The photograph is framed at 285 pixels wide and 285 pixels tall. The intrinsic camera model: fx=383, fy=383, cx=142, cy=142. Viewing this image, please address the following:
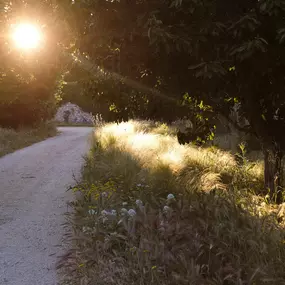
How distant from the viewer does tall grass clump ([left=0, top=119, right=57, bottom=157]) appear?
14.8 meters

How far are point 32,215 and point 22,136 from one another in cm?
1233

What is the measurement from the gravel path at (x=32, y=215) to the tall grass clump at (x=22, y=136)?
305cm

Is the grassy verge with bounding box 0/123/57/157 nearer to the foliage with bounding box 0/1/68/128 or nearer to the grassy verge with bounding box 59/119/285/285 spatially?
the foliage with bounding box 0/1/68/128

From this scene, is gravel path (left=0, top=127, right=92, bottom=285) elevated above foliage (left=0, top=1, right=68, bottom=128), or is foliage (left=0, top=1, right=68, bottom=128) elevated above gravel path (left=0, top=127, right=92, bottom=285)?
foliage (left=0, top=1, right=68, bottom=128)

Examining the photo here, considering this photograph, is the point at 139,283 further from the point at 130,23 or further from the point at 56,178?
the point at 56,178

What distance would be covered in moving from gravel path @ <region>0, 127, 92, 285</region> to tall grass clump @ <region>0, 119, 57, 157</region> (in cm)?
305

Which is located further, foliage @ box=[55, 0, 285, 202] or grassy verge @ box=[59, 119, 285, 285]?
grassy verge @ box=[59, 119, 285, 285]

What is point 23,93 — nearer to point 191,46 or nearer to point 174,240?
point 174,240

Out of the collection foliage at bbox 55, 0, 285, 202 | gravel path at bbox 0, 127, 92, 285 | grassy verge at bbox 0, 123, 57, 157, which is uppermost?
foliage at bbox 55, 0, 285, 202

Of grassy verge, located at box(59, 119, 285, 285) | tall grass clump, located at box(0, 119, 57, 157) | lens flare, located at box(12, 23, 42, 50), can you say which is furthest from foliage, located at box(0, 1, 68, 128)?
lens flare, located at box(12, 23, 42, 50)

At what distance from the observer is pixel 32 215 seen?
20.3 feet

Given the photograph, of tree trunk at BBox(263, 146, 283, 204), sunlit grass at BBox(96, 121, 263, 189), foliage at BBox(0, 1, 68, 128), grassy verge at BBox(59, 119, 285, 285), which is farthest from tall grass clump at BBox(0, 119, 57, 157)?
tree trunk at BBox(263, 146, 283, 204)

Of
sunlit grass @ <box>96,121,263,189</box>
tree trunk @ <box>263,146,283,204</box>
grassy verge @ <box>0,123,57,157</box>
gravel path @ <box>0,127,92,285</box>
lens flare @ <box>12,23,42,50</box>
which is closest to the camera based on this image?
lens flare @ <box>12,23,42,50</box>

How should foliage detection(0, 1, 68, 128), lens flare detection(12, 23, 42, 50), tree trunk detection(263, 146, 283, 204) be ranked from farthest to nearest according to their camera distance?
1. foliage detection(0, 1, 68, 128)
2. tree trunk detection(263, 146, 283, 204)
3. lens flare detection(12, 23, 42, 50)
